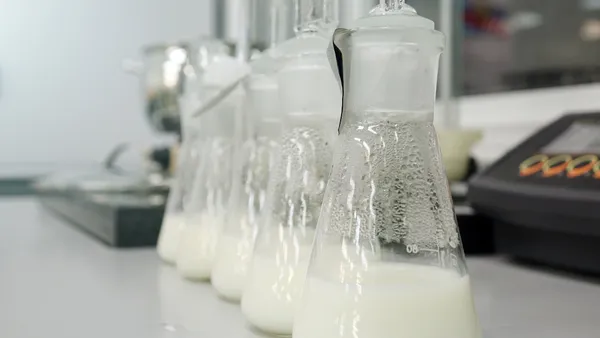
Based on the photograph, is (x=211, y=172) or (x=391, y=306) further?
(x=211, y=172)

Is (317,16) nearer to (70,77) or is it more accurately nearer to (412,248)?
(412,248)

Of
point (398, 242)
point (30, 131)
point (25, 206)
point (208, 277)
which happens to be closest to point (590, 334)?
point (398, 242)

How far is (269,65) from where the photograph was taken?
1.74 ft

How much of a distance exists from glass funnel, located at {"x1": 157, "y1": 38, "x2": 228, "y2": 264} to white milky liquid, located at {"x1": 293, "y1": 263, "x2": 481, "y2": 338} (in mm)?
353

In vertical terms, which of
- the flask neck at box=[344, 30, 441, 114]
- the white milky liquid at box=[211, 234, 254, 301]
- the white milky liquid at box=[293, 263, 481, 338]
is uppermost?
the flask neck at box=[344, 30, 441, 114]

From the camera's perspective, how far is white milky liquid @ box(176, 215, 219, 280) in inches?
24.4

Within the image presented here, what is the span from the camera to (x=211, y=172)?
0.66 m

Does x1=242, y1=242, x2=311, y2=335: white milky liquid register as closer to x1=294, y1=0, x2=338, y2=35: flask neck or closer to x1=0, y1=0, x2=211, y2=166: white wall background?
x1=294, y1=0, x2=338, y2=35: flask neck

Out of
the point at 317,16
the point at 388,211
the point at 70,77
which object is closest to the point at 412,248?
the point at 388,211

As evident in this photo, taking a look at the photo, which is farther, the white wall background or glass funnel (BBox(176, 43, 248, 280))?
the white wall background

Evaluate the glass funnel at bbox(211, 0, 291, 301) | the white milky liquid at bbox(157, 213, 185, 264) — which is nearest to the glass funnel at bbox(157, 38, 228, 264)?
the white milky liquid at bbox(157, 213, 185, 264)

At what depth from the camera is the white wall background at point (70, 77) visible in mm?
2338

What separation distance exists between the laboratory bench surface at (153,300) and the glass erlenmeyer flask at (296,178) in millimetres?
41

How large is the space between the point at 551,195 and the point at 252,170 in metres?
0.28
